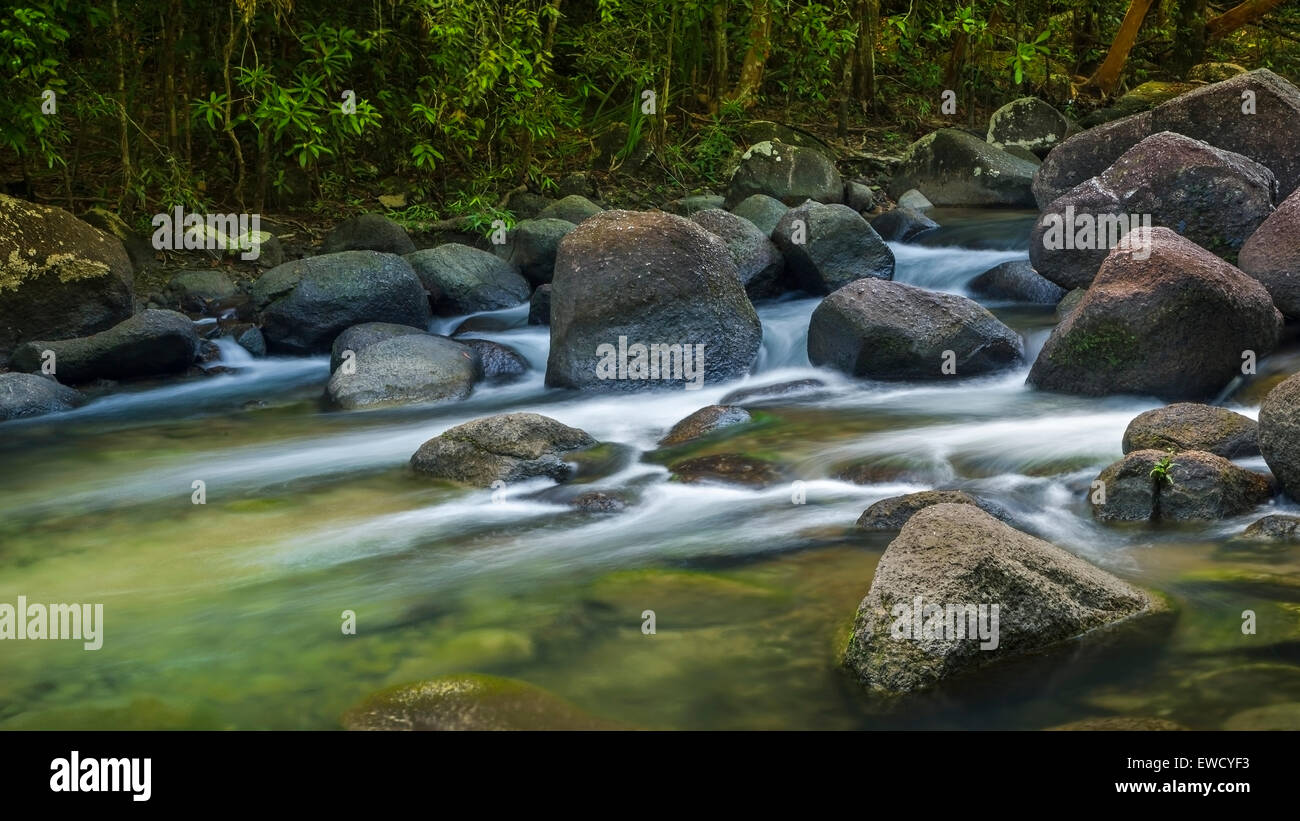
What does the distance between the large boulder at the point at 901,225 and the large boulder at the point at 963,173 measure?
1.15m

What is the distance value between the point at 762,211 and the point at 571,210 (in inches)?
72.5

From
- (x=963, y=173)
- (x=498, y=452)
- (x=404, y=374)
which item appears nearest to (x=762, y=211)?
(x=963, y=173)

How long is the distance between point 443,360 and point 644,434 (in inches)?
76.6

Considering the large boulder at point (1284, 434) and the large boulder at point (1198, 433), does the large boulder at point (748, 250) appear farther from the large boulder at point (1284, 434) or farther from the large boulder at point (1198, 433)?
the large boulder at point (1284, 434)

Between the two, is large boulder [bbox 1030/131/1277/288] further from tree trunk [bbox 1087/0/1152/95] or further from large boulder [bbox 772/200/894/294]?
tree trunk [bbox 1087/0/1152/95]

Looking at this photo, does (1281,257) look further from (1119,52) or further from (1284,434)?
(1119,52)

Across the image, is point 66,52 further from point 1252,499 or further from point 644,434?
point 1252,499

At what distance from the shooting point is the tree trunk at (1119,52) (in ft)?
52.5

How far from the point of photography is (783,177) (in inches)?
514

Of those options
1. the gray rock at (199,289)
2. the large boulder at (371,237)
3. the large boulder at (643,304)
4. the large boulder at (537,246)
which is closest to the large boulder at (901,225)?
the large boulder at (537,246)

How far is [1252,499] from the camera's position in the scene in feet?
16.8

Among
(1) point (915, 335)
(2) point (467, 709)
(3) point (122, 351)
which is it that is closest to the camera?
(2) point (467, 709)

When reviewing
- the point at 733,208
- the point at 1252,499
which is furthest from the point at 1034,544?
the point at 733,208

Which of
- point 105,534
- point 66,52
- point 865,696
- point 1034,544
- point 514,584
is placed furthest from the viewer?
point 66,52
